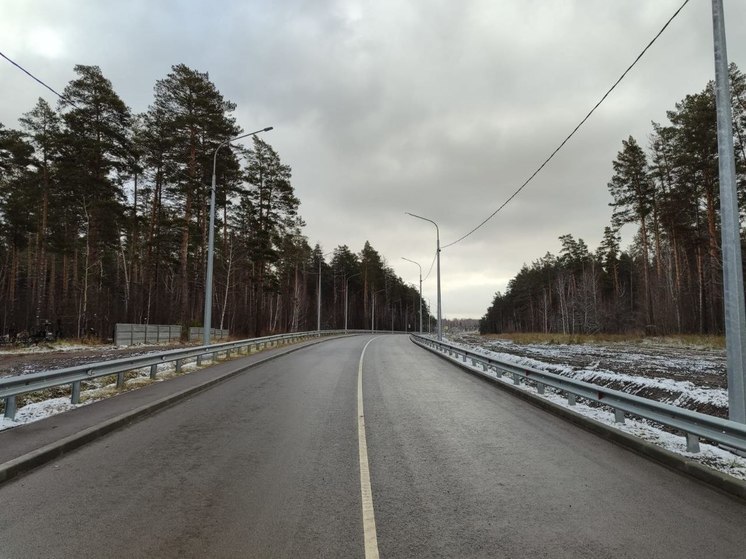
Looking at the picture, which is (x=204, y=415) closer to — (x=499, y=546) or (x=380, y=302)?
(x=499, y=546)

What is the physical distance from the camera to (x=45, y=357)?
19594mm

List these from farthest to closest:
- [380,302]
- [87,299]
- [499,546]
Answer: [380,302] < [87,299] < [499,546]

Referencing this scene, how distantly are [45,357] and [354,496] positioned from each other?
20.5 metres

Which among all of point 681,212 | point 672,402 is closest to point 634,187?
point 681,212

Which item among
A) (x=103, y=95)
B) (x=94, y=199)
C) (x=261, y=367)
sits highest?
(x=103, y=95)

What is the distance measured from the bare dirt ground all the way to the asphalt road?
1063cm

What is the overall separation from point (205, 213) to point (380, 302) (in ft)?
258

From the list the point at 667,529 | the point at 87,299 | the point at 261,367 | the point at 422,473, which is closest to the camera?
the point at 667,529

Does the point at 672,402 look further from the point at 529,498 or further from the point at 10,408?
the point at 10,408

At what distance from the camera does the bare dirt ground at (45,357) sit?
1543cm

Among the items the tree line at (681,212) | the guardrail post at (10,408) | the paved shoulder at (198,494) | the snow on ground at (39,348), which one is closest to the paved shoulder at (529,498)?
the paved shoulder at (198,494)

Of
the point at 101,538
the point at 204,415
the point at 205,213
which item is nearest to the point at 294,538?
the point at 101,538

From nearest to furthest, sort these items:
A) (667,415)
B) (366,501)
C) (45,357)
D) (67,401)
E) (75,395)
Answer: (366,501) < (667,415) < (75,395) < (67,401) < (45,357)

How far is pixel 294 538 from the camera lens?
363 centimetres
